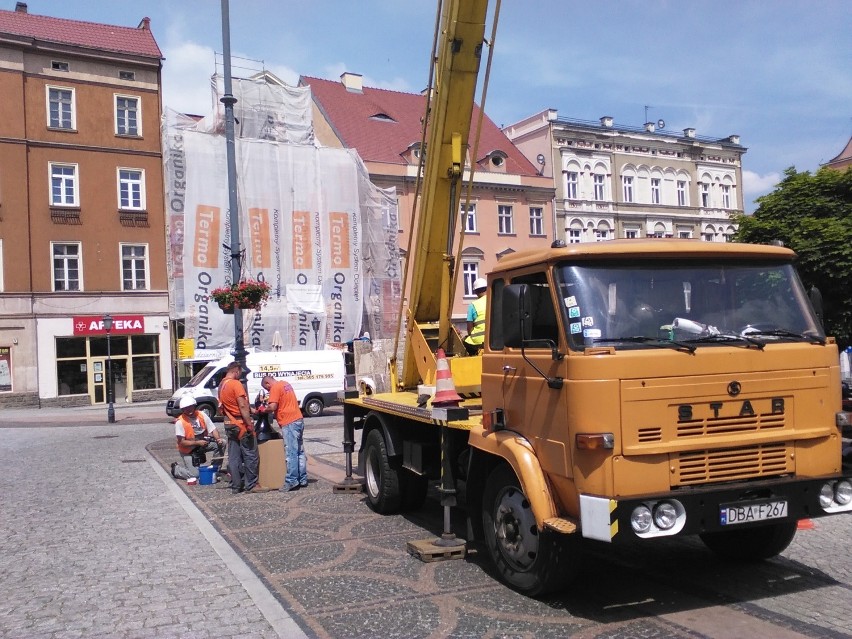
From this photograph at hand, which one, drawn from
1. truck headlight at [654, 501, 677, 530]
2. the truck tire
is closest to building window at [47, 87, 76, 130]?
the truck tire

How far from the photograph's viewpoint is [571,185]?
4488cm

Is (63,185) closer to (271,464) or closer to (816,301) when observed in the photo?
(271,464)

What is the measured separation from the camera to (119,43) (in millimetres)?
36312

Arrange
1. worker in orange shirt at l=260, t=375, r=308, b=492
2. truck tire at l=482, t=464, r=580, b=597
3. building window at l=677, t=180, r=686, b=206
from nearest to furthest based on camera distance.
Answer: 1. truck tire at l=482, t=464, r=580, b=597
2. worker in orange shirt at l=260, t=375, r=308, b=492
3. building window at l=677, t=180, r=686, b=206

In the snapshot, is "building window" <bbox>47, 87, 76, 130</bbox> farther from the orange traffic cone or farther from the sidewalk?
the orange traffic cone

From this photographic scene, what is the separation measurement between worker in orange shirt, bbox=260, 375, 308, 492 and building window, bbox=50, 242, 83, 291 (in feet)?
84.6

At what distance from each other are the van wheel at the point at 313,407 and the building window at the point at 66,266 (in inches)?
529

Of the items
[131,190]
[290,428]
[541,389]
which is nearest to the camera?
[541,389]

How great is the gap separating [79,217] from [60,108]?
470 centimetres

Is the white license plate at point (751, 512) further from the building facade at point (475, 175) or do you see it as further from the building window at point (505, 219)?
the building window at point (505, 219)

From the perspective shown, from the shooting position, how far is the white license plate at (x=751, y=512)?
201 inches

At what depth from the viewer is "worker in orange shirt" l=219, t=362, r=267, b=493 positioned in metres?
→ 10.9

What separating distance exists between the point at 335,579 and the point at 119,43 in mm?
35659

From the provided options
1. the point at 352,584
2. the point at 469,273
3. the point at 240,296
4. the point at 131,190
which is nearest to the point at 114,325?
the point at 131,190
